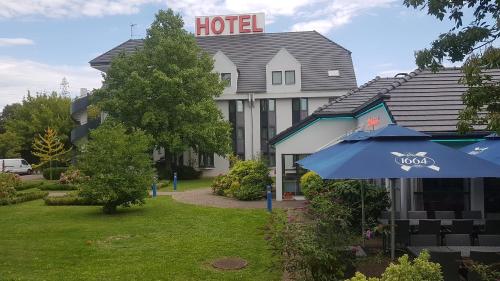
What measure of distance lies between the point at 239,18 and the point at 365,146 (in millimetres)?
41709

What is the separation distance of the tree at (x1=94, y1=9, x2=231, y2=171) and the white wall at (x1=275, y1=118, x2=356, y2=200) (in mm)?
13132

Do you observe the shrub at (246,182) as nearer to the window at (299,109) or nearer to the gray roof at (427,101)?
the gray roof at (427,101)

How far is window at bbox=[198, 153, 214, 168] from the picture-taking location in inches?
1633

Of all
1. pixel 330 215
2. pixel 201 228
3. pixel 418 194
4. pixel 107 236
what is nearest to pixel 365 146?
pixel 330 215

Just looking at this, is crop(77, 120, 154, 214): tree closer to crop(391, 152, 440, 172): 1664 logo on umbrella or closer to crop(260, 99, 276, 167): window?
crop(391, 152, 440, 172): 1664 logo on umbrella

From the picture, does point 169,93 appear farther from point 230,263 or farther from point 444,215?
point 444,215

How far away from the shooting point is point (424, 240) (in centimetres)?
946

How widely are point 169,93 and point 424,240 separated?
27324mm

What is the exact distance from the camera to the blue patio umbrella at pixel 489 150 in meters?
9.23

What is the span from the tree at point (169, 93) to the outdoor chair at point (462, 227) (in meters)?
25.7

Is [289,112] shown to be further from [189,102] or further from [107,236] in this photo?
A: [107,236]

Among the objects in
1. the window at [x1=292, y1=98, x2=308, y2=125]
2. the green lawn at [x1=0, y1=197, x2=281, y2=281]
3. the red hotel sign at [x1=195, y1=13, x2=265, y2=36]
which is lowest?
the green lawn at [x1=0, y1=197, x2=281, y2=281]

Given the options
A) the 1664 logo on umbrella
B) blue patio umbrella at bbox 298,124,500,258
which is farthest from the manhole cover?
the 1664 logo on umbrella

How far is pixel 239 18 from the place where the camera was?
1900 inches
